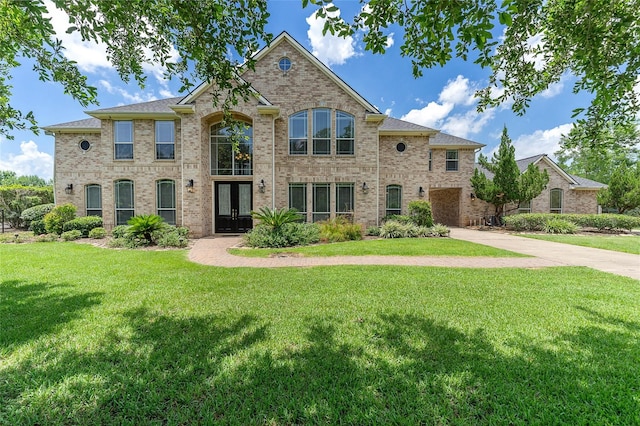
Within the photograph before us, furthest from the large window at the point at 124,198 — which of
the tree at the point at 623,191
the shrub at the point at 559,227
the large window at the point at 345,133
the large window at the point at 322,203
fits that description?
the tree at the point at 623,191

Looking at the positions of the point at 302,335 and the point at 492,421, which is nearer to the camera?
the point at 492,421

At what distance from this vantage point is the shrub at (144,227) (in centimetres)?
1091

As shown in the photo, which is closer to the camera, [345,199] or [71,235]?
[71,235]

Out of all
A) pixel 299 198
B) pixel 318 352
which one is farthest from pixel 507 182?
pixel 318 352

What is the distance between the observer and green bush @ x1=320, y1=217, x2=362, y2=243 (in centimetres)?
1224

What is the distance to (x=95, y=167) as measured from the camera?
15695 mm

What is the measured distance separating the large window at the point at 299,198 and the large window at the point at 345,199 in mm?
1842

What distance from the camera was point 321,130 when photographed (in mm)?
14727

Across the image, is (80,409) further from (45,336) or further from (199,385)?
(45,336)

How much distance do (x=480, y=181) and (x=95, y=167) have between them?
24.4m

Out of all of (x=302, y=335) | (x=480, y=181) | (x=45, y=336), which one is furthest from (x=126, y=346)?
(x=480, y=181)

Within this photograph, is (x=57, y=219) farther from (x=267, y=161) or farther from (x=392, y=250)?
(x=392, y=250)

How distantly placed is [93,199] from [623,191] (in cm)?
3520

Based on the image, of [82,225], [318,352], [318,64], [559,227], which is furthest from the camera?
[559,227]
